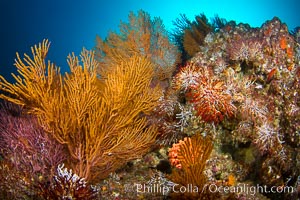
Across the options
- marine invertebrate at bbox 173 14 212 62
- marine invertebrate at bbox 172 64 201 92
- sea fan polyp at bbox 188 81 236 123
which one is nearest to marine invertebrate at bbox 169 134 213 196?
sea fan polyp at bbox 188 81 236 123

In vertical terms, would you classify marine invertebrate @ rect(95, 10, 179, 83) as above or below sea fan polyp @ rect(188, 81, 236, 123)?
above

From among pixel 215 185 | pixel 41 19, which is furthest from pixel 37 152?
pixel 41 19

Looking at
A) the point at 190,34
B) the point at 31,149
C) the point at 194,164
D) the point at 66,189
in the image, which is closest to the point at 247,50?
the point at 194,164

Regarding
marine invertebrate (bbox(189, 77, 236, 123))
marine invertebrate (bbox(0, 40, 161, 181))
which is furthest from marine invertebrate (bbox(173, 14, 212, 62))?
marine invertebrate (bbox(0, 40, 161, 181))

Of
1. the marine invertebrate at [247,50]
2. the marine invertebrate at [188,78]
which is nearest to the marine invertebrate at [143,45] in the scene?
the marine invertebrate at [188,78]

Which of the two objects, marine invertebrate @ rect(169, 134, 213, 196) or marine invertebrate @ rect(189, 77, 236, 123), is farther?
marine invertebrate @ rect(189, 77, 236, 123)

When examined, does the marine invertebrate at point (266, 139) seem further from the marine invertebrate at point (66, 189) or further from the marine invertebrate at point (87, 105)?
the marine invertebrate at point (66, 189)

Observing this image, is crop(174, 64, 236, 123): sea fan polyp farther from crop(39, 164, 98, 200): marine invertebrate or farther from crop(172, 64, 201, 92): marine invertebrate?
crop(39, 164, 98, 200): marine invertebrate

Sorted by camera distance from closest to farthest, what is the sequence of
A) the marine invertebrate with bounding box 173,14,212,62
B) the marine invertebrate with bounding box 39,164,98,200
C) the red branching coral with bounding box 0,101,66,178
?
1. the marine invertebrate with bounding box 39,164,98,200
2. the red branching coral with bounding box 0,101,66,178
3. the marine invertebrate with bounding box 173,14,212,62

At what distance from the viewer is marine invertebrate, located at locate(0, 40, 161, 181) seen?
4.05 metres

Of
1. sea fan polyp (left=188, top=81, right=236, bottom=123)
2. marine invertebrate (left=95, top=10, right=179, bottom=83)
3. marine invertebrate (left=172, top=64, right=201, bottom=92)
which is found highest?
marine invertebrate (left=95, top=10, right=179, bottom=83)

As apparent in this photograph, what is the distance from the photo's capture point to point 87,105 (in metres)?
4.14

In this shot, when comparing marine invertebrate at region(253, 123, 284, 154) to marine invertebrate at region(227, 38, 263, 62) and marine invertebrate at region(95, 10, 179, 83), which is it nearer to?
marine invertebrate at region(227, 38, 263, 62)

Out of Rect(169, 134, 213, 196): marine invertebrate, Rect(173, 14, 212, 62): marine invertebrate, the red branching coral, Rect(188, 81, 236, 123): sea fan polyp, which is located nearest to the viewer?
Rect(169, 134, 213, 196): marine invertebrate
